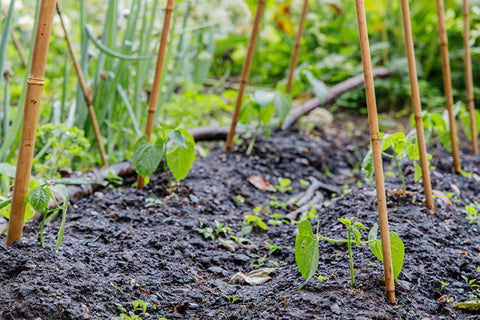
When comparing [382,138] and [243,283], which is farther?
[382,138]

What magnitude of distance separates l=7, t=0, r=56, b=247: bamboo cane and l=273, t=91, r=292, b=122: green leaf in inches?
53.9

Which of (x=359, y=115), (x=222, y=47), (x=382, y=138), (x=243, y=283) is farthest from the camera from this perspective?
(x=222, y=47)

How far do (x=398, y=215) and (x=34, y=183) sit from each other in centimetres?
120

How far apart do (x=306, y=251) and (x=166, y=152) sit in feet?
2.60

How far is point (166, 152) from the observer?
174 cm

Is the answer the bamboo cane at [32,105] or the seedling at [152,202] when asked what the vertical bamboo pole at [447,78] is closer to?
the seedling at [152,202]

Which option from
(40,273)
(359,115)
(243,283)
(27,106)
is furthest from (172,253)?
(359,115)

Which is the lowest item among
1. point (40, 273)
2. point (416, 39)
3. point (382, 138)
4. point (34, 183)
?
point (40, 273)

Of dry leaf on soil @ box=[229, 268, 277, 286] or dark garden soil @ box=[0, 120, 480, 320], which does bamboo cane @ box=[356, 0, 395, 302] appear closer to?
dark garden soil @ box=[0, 120, 480, 320]

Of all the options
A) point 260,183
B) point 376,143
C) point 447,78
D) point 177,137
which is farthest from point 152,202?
point 447,78

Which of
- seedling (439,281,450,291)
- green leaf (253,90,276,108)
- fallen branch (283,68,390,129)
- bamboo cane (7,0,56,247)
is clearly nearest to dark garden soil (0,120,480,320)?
seedling (439,281,450,291)

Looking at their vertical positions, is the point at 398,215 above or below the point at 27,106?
below

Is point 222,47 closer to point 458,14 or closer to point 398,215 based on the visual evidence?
point 458,14

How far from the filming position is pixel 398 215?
5.24 feet
